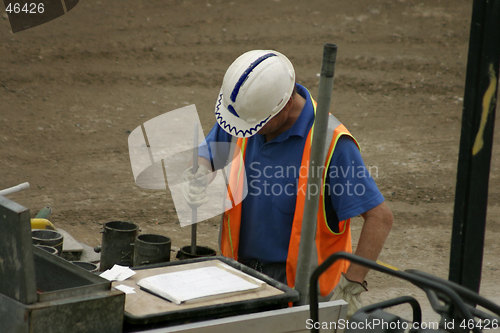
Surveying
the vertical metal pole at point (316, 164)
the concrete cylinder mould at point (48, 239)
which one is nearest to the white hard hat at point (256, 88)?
the vertical metal pole at point (316, 164)

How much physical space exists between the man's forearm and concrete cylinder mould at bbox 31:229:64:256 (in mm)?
1445

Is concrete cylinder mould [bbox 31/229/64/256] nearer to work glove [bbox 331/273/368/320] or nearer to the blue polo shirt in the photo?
the blue polo shirt

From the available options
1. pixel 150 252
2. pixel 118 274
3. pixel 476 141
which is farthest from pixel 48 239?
pixel 476 141

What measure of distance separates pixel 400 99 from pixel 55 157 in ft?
20.7

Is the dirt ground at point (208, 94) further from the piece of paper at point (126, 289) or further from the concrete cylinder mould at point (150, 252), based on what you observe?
the piece of paper at point (126, 289)

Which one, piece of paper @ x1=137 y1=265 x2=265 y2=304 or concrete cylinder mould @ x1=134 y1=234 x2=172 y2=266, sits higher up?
piece of paper @ x1=137 y1=265 x2=265 y2=304

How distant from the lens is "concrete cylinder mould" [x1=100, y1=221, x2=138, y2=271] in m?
2.81

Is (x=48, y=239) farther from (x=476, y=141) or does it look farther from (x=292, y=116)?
(x=476, y=141)

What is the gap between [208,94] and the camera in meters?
10.2

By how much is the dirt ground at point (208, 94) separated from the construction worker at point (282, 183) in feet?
7.83

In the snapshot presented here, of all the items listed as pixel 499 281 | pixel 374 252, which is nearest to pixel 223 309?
pixel 374 252

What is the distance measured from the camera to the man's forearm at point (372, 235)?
9.51 feet

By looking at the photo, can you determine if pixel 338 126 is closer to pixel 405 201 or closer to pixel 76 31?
pixel 405 201

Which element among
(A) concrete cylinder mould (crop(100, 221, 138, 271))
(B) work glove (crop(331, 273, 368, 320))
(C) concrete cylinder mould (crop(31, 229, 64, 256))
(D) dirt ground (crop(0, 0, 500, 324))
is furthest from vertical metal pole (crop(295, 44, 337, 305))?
(D) dirt ground (crop(0, 0, 500, 324))
